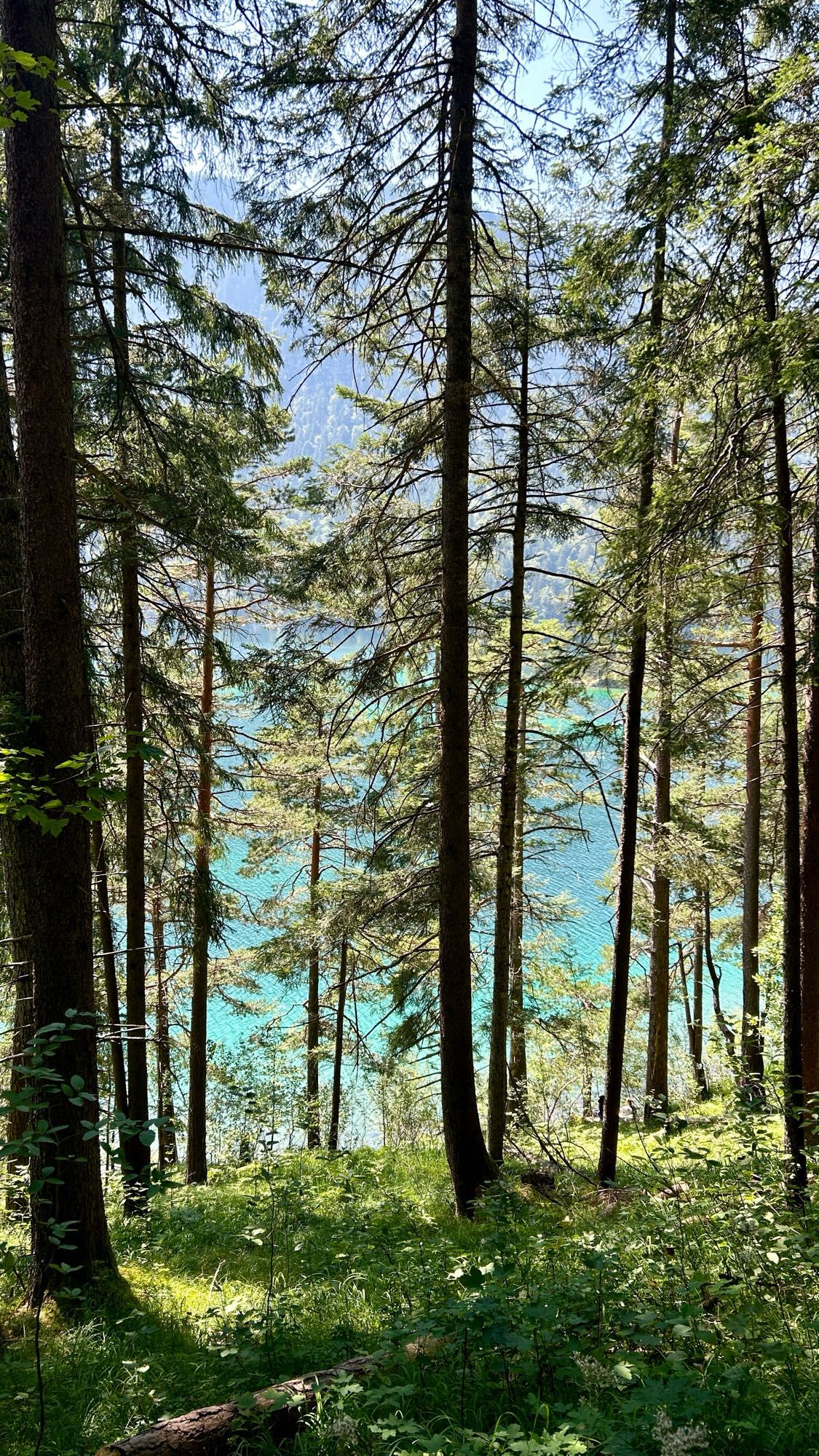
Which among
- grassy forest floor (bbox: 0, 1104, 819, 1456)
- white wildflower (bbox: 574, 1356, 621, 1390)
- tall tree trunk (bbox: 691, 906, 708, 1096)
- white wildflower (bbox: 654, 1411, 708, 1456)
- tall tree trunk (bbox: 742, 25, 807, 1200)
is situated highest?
tall tree trunk (bbox: 742, 25, 807, 1200)

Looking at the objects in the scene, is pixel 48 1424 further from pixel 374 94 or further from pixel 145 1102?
pixel 374 94

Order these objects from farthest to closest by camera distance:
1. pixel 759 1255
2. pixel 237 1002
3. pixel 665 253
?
pixel 237 1002, pixel 665 253, pixel 759 1255

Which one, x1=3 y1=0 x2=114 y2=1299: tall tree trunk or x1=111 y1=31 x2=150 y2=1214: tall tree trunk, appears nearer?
x1=3 y1=0 x2=114 y2=1299: tall tree trunk

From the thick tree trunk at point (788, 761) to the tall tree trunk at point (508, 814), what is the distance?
273cm

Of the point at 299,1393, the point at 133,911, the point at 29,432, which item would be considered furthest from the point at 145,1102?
the point at 29,432

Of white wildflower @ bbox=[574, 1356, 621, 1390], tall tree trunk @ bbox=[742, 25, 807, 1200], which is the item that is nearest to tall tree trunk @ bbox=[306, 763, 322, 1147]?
tall tree trunk @ bbox=[742, 25, 807, 1200]

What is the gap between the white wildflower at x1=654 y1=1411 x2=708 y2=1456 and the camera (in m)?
1.95

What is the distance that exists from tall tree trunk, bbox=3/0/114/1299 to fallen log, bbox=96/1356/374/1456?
1918mm

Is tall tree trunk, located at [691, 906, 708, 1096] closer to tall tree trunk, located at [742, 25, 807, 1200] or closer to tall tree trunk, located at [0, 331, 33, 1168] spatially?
tall tree trunk, located at [742, 25, 807, 1200]

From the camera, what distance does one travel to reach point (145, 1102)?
7957mm

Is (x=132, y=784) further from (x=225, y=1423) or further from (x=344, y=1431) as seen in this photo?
(x=344, y=1431)

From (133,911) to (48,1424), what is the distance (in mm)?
5183

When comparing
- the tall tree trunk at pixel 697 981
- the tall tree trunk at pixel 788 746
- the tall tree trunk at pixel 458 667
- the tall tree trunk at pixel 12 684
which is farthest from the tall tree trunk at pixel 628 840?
the tall tree trunk at pixel 697 981

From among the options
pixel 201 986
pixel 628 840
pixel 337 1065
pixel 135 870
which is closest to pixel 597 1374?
pixel 628 840
